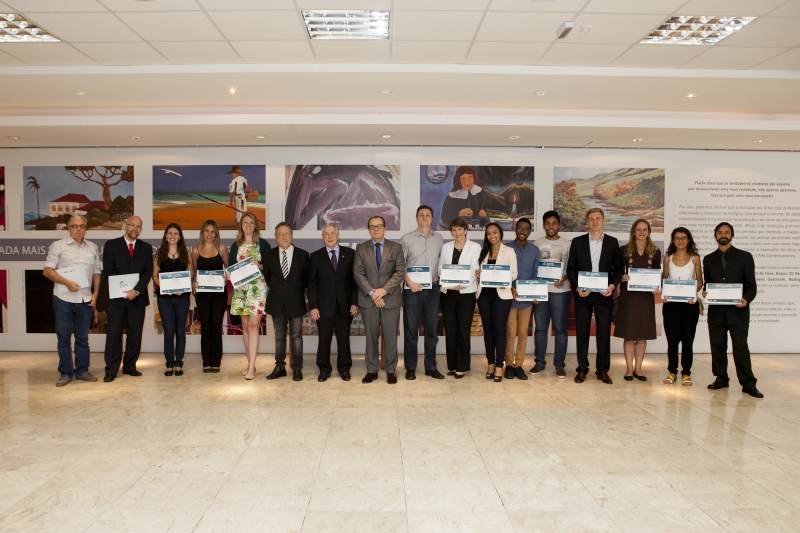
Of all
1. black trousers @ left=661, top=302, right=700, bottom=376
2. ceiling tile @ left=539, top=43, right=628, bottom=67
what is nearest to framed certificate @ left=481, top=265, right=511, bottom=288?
black trousers @ left=661, top=302, right=700, bottom=376

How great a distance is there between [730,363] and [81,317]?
8.26 m

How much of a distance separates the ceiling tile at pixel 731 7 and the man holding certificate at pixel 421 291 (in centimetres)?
301

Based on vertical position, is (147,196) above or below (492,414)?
above

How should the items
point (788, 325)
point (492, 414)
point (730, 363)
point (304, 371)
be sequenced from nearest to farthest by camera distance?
1. point (492, 414)
2. point (304, 371)
3. point (730, 363)
4. point (788, 325)

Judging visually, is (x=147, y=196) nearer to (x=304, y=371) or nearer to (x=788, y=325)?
(x=304, y=371)

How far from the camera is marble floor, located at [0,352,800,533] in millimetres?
2971

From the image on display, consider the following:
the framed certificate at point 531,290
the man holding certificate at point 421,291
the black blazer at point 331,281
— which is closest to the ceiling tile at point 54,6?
the black blazer at point 331,281

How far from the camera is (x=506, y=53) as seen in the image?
5062 millimetres

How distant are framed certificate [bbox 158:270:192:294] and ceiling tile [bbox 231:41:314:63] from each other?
8.16 feet

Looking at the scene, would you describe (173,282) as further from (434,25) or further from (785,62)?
(785,62)

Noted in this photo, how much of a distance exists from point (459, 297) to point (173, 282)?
3239mm

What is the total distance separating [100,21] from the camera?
4.39 meters

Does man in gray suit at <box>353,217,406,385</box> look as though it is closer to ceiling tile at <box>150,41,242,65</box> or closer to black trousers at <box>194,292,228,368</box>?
black trousers at <box>194,292,228,368</box>

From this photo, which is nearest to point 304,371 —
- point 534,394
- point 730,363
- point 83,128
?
point 534,394
